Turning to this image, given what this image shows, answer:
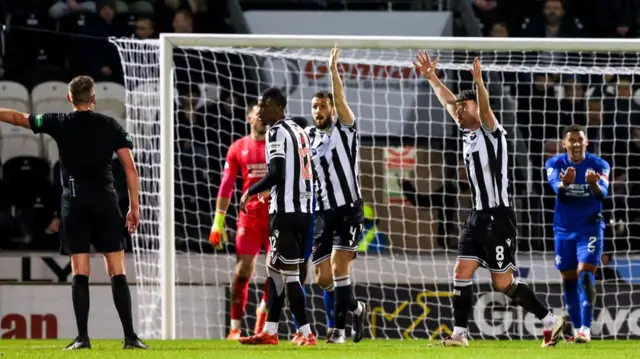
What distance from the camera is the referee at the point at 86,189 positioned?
8195 mm

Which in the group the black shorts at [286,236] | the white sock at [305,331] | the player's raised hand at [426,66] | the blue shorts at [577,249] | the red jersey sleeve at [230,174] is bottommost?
the white sock at [305,331]

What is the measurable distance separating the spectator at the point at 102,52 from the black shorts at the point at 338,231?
5281 mm

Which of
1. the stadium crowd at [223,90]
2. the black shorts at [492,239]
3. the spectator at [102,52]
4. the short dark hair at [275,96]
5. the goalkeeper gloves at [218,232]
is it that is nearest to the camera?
the short dark hair at [275,96]

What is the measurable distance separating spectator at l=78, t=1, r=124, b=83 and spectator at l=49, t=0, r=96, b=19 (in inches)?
23.7

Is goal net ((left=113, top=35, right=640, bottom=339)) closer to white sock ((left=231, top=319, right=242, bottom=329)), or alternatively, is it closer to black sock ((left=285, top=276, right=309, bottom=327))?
white sock ((left=231, top=319, right=242, bottom=329))

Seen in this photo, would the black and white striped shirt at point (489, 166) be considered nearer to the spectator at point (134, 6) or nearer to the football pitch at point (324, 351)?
the football pitch at point (324, 351)

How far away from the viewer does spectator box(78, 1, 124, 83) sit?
14057 mm

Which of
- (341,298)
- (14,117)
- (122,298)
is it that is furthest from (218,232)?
(14,117)

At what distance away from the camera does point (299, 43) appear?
34.8 ft

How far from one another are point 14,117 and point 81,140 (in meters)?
0.43

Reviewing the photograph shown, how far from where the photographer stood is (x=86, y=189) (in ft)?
26.9

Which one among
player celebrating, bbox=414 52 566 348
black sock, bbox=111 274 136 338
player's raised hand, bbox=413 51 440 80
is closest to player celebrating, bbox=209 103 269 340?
player's raised hand, bbox=413 51 440 80

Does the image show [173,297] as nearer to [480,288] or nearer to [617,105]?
[480,288]

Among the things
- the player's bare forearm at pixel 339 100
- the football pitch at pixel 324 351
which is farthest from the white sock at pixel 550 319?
the player's bare forearm at pixel 339 100
